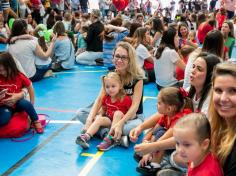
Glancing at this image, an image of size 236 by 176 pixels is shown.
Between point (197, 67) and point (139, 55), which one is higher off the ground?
point (197, 67)

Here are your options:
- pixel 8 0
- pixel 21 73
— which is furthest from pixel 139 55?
pixel 8 0

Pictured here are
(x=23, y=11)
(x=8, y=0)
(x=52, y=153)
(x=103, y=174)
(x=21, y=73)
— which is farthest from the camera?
(x=23, y=11)

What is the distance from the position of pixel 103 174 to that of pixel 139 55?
11.6ft

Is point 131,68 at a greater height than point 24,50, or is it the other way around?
point 131,68

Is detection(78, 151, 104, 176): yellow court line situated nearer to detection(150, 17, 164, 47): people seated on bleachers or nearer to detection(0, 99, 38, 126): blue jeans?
detection(0, 99, 38, 126): blue jeans

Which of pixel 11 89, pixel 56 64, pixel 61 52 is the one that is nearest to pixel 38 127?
pixel 11 89

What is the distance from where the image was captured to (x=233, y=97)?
6.09 feet

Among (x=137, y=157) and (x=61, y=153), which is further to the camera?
(x=61, y=153)

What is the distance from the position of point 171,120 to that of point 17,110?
1.98 meters

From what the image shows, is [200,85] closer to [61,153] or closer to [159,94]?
[159,94]

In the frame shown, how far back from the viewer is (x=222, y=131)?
196cm

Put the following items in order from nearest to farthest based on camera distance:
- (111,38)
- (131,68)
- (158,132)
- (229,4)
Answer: (158,132) → (131,68) → (111,38) → (229,4)

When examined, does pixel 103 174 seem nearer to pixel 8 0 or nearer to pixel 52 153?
pixel 52 153

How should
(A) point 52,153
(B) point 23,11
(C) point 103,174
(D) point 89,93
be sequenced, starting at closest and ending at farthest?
(C) point 103,174, (A) point 52,153, (D) point 89,93, (B) point 23,11
